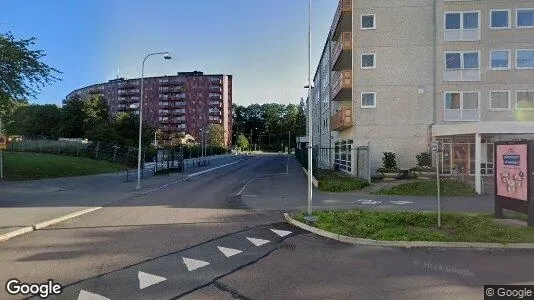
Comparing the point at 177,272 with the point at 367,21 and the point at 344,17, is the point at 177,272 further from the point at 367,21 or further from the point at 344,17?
the point at 344,17

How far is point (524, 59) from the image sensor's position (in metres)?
29.2

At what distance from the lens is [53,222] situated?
12.5 metres

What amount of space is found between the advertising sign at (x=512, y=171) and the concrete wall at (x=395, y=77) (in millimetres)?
16224

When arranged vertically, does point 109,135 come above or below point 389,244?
above

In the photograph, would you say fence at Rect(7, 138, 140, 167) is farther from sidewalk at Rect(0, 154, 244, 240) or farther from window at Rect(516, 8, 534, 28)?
window at Rect(516, 8, 534, 28)

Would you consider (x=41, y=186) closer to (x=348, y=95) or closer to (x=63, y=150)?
(x=348, y=95)

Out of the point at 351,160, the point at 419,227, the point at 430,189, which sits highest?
the point at 351,160

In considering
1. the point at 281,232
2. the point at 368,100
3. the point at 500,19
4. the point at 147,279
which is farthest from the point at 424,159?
the point at 147,279

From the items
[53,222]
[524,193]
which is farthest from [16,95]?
[524,193]

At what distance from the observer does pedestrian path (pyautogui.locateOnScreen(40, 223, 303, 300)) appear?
6.28 m

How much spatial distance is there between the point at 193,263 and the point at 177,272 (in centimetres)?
63

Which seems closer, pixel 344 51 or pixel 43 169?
pixel 344 51

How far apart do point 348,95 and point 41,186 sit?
21826mm

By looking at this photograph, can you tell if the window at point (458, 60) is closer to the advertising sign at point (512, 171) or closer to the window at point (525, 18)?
the window at point (525, 18)
